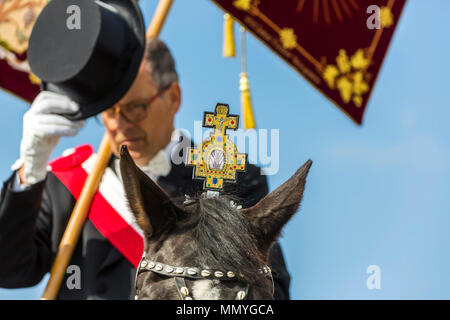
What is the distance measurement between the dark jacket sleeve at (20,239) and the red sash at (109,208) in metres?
0.35

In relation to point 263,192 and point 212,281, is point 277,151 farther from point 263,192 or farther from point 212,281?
point 263,192

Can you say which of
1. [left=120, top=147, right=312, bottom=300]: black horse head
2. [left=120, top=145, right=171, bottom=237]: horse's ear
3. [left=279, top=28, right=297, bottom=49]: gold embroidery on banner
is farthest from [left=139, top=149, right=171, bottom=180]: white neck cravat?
[left=279, top=28, right=297, bottom=49]: gold embroidery on banner

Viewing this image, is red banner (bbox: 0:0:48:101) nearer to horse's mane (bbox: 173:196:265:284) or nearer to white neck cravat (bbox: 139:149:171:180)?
white neck cravat (bbox: 139:149:171:180)

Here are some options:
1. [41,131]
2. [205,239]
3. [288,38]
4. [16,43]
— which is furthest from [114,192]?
[288,38]

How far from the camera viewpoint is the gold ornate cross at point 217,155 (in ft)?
6.02

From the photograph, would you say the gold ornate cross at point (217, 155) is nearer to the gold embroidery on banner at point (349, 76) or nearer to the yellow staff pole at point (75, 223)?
the yellow staff pole at point (75, 223)

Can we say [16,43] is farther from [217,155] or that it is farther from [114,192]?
[217,155]

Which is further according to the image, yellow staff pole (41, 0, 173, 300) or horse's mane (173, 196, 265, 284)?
yellow staff pole (41, 0, 173, 300)

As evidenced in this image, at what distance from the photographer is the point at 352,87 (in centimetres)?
559

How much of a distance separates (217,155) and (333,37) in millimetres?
4051

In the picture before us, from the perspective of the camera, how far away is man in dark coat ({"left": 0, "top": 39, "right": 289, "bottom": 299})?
338cm

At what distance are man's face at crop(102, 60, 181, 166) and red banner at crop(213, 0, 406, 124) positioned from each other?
1.62m

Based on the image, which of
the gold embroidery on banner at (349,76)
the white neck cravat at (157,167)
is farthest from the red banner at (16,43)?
the gold embroidery on banner at (349,76)

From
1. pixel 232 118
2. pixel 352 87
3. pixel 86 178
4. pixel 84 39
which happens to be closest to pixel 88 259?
pixel 86 178
